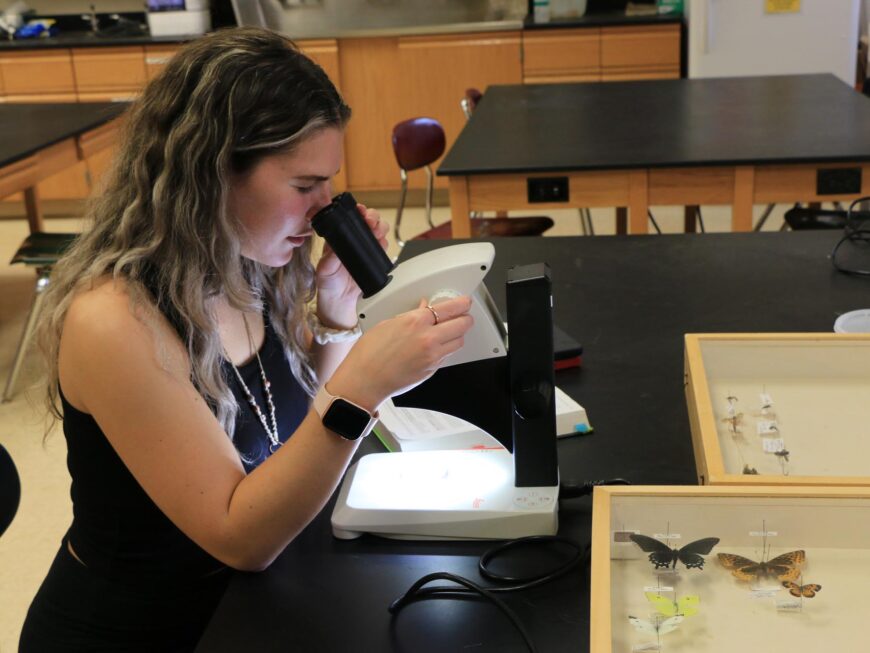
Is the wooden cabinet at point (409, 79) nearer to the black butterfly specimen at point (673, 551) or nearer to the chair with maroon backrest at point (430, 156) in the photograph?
the chair with maroon backrest at point (430, 156)

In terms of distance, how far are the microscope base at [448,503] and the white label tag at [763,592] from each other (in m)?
0.25

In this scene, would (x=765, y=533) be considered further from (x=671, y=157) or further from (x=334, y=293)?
(x=671, y=157)

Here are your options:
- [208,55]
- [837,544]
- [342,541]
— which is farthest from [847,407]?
[208,55]

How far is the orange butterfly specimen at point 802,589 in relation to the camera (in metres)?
0.86

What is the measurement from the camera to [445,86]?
5316 mm

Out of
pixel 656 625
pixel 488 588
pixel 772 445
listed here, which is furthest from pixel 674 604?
pixel 772 445

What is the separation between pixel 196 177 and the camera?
113 centimetres

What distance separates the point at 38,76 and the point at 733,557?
5405 millimetres

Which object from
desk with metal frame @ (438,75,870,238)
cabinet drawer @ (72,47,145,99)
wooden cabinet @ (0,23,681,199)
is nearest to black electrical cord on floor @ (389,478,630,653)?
desk with metal frame @ (438,75,870,238)

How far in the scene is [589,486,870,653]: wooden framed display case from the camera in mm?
836

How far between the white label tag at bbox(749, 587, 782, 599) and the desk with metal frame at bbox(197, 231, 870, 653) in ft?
0.51

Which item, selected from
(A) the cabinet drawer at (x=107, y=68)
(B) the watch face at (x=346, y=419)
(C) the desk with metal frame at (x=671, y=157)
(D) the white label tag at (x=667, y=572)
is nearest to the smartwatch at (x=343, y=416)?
(B) the watch face at (x=346, y=419)

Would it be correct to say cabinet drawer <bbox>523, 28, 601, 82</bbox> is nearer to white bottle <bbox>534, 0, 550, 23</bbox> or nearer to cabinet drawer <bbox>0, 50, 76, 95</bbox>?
white bottle <bbox>534, 0, 550, 23</bbox>

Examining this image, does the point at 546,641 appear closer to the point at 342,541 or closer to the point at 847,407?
the point at 342,541
